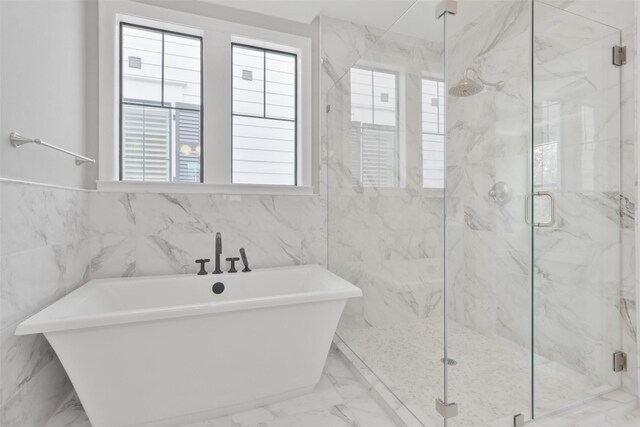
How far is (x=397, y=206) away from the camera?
178cm

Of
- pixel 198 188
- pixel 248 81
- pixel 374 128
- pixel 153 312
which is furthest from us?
Answer: pixel 248 81

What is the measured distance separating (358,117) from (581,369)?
1.91 meters

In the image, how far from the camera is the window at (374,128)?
1804mm

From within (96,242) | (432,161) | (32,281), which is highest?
(432,161)

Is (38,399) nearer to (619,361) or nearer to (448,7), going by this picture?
(448,7)

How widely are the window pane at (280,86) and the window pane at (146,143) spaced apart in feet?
2.60

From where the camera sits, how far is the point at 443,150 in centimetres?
146

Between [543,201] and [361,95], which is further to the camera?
[361,95]

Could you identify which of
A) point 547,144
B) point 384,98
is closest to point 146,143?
point 384,98

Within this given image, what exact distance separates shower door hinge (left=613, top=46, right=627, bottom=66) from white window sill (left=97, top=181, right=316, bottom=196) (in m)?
1.92

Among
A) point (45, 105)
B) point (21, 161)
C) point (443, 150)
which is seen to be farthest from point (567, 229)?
point (45, 105)

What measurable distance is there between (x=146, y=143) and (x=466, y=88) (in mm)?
2112

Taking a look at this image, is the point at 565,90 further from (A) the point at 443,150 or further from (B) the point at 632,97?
(A) the point at 443,150

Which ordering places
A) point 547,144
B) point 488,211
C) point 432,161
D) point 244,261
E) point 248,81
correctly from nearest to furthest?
1. point 432,161
2. point 547,144
3. point 488,211
4. point 244,261
5. point 248,81
